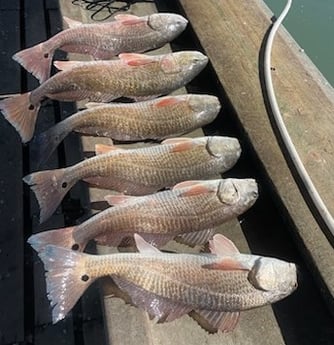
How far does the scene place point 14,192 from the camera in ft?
11.0

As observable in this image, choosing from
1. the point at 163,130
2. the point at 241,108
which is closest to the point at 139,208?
the point at 163,130

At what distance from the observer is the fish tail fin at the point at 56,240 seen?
8.15 ft

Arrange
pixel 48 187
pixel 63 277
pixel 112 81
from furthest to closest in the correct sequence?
pixel 112 81
pixel 48 187
pixel 63 277

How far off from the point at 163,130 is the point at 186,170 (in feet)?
1.27

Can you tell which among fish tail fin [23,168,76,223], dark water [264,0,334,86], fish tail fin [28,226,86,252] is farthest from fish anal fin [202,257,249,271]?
dark water [264,0,334,86]

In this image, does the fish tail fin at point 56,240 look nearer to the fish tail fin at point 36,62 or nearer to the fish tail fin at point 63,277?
the fish tail fin at point 63,277

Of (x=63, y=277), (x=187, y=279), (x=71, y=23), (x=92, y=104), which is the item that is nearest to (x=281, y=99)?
(x=92, y=104)

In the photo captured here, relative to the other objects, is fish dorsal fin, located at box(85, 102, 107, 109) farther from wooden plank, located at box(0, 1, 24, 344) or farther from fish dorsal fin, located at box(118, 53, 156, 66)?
wooden plank, located at box(0, 1, 24, 344)

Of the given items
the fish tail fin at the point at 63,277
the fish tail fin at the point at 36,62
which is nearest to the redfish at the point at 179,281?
the fish tail fin at the point at 63,277

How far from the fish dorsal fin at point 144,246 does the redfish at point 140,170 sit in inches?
15.2

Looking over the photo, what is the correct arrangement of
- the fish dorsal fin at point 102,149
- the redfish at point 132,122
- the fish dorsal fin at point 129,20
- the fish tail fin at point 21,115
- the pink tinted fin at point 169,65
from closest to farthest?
the fish dorsal fin at point 102,149, the redfish at point 132,122, the fish tail fin at point 21,115, the pink tinted fin at point 169,65, the fish dorsal fin at point 129,20

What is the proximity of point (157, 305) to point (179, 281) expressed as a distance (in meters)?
0.14

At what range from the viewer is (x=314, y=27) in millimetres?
6016

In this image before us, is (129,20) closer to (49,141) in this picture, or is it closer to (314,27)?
(49,141)
